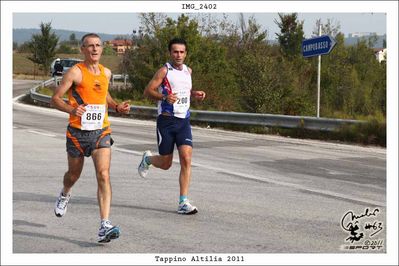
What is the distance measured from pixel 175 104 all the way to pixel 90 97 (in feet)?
4.76

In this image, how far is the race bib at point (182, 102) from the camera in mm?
7469

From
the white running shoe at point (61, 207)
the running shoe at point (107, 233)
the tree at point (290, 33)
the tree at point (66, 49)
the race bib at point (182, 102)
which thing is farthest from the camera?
the tree at point (66, 49)

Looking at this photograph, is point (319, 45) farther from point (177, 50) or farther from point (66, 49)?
point (66, 49)

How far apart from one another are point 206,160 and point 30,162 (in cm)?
307

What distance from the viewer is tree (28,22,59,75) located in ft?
140

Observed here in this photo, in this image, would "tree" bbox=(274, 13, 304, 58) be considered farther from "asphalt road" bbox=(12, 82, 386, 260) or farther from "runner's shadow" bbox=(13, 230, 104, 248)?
"runner's shadow" bbox=(13, 230, 104, 248)

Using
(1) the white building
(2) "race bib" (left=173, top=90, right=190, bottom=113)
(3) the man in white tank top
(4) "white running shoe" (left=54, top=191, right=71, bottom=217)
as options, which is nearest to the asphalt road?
(4) "white running shoe" (left=54, top=191, right=71, bottom=217)

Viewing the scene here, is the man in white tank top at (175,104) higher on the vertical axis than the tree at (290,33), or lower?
lower

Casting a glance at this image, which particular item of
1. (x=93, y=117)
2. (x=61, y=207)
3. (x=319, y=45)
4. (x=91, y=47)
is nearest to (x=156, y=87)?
(x=93, y=117)

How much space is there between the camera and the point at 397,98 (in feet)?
34.0

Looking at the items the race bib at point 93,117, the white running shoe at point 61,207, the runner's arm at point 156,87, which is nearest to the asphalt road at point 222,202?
the white running shoe at point 61,207

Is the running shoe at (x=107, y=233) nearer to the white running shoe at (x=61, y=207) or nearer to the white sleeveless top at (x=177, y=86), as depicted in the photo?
the white running shoe at (x=61, y=207)

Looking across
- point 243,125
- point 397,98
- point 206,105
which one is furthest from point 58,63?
point 397,98

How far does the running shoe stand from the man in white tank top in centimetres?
156
